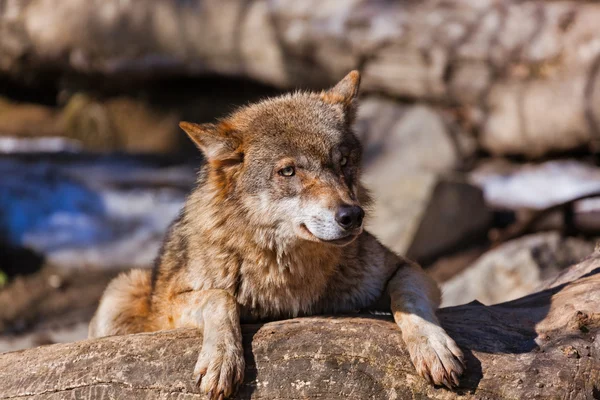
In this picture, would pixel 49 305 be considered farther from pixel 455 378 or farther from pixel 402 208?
pixel 455 378

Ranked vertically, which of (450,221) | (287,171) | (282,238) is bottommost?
(450,221)

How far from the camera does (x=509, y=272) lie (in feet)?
25.2

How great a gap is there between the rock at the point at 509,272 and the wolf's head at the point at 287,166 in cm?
347

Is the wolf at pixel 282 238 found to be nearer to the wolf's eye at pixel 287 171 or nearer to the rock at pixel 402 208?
the wolf's eye at pixel 287 171

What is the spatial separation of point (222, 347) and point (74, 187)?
810cm

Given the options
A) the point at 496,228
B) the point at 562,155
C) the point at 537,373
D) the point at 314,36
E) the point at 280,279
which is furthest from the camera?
the point at 314,36

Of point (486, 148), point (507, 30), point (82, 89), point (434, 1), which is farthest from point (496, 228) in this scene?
point (82, 89)

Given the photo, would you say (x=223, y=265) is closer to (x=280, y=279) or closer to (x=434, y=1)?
(x=280, y=279)

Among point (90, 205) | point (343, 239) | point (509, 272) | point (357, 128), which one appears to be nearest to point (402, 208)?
point (509, 272)

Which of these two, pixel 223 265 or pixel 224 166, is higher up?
pixel 224 166

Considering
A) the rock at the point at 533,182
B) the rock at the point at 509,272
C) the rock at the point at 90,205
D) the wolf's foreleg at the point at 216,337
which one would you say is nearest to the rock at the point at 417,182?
the rock at the point at 533,182

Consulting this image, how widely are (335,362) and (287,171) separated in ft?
3.67

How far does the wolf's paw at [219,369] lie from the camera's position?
11.6ft

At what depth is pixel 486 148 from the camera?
10.6m
